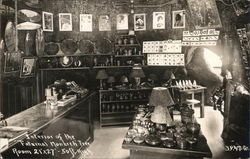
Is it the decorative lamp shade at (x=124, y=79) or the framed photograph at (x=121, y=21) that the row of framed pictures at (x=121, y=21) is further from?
the decorative lamp shade at (x=124, y=79)

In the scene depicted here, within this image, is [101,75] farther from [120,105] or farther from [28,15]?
[28,15]

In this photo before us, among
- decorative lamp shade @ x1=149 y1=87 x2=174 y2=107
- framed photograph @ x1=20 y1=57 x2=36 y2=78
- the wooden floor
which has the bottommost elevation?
the wooden floor

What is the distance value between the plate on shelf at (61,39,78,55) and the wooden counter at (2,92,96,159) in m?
1.88

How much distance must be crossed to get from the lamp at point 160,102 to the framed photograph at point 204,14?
363 cm

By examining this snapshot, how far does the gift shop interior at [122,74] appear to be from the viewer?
11.8ft

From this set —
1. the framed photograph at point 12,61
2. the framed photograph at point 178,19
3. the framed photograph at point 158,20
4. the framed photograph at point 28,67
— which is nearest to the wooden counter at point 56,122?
the framed photograph at point 12,61

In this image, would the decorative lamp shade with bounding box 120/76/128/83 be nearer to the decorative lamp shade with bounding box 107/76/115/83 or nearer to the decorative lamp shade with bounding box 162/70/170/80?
the decorative lamp shade with bounding box 107/76/115/83

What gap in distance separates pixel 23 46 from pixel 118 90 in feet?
8.78

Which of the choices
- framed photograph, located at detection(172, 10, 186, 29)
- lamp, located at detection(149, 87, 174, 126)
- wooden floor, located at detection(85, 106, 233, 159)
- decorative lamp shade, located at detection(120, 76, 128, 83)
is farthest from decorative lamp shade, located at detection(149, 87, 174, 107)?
framed photograph, located at detection(172, 10, 186, 29)

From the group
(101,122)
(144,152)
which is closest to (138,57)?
(101,122)

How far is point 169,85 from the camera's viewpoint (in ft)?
22.1

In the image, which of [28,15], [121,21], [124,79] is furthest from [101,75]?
[28,15]

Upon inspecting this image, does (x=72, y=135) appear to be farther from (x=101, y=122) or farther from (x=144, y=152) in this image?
(x=101, y=122)

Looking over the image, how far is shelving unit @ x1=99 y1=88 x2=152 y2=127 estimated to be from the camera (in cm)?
651
